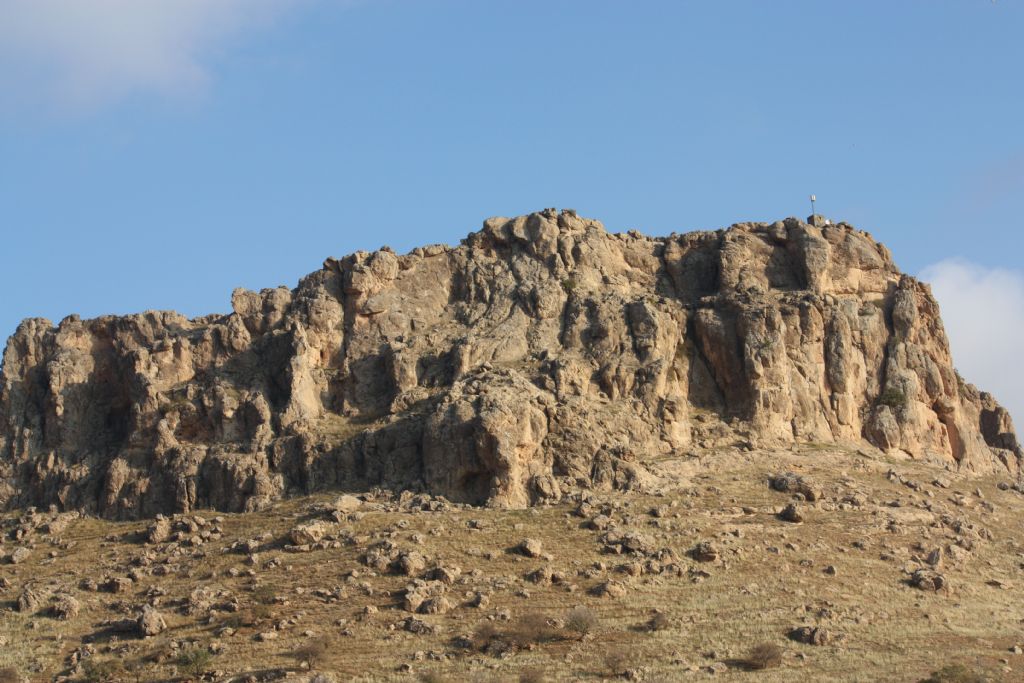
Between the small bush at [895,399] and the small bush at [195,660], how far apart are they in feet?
101

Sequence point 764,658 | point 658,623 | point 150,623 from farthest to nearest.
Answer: point 150,623, point 658,623, point 764,658

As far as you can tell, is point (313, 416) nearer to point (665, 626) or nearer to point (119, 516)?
point (119, 516)

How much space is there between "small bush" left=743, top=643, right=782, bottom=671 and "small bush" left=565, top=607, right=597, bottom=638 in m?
4.90

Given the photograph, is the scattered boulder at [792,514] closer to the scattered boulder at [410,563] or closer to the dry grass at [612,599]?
the dry grass at [612,599]

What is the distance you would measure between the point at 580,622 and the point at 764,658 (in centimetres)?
577

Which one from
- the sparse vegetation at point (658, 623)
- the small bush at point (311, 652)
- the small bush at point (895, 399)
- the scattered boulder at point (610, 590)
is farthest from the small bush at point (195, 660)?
the small bush at point (895, 399)

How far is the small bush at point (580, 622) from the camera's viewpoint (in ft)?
183

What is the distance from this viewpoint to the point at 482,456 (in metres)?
64.6

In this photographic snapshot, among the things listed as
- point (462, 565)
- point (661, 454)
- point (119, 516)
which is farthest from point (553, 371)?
point (119, 516)

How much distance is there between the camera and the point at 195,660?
54.9 metres

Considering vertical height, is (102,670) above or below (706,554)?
below

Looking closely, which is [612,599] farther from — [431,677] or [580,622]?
[431,677]

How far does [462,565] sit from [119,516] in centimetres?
1542

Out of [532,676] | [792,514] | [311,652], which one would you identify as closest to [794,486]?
[792,514]
